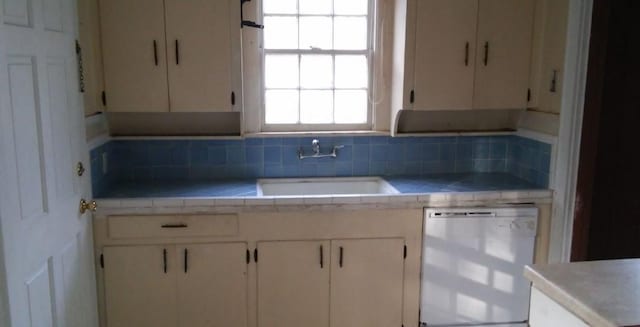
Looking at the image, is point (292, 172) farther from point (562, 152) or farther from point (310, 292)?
point (562, 152)

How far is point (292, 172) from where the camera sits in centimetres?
327

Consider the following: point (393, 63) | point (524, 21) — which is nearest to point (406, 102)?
point (393, 63)

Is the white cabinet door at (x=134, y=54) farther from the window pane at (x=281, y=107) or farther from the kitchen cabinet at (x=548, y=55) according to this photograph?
the kitchen cabinet at (x=548, y=55)

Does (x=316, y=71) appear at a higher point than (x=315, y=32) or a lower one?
lower

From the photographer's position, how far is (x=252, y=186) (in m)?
3.00

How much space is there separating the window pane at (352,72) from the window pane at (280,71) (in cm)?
27

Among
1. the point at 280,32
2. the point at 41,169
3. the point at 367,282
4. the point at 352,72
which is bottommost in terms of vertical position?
the point at 367,282

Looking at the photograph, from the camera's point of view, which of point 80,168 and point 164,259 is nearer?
point 80,168

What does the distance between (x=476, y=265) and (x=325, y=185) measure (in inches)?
39.5

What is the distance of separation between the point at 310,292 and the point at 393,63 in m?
1.41

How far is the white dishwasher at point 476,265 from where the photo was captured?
2.85m

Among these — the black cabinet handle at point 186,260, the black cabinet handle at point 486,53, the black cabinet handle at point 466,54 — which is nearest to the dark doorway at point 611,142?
the black cabinet handle at point 486,53

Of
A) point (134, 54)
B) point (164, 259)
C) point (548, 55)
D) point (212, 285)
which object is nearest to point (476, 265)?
point (548, 55)

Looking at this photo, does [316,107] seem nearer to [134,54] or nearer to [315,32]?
[315,32]
